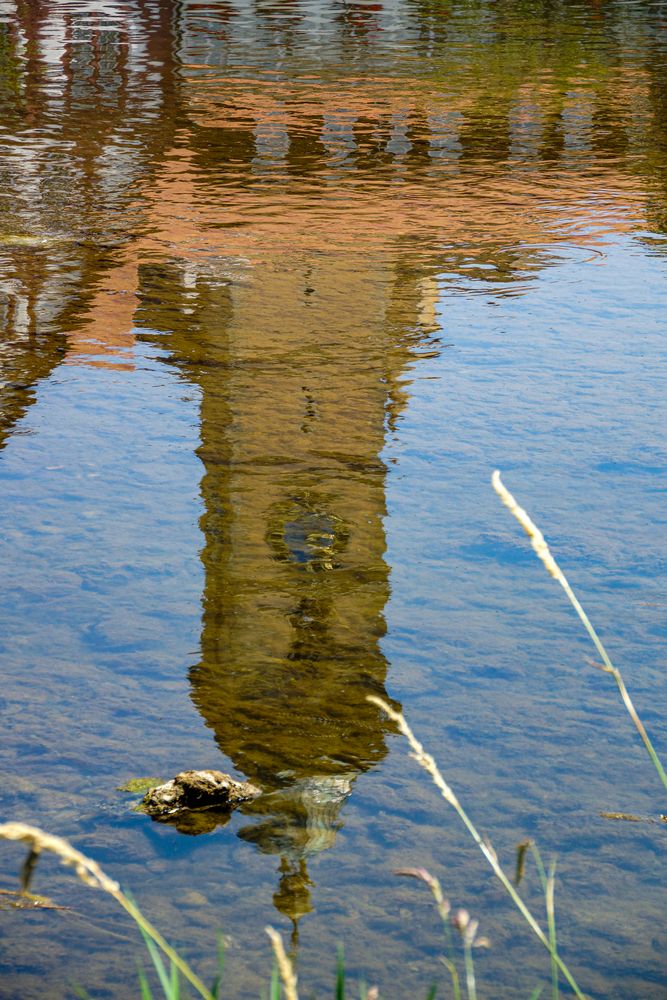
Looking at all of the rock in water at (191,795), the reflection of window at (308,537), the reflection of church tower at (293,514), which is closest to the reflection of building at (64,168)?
the reflection of church tower at (293,514)

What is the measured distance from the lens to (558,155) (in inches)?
420

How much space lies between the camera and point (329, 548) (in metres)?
4.32

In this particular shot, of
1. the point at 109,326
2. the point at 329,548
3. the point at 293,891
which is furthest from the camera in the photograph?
the point at 109,326

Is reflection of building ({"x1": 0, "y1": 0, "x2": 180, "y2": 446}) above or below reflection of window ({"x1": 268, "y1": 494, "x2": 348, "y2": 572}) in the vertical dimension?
above

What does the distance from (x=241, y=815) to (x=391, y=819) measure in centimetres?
32

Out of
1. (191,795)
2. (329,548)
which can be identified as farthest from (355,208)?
(191,795)

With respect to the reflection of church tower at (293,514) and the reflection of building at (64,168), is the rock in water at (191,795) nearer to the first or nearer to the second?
the reflection of church tower at (293,514)

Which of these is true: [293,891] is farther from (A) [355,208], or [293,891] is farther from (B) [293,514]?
(A) [355,208]

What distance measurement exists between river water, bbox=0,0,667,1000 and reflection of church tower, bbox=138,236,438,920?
15 millimetres

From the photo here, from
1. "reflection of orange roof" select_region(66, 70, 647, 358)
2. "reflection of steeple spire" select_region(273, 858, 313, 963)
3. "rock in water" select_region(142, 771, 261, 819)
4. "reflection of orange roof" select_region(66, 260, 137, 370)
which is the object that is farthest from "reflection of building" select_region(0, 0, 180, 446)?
"reflection of steeple spire" select_region(273, 858, 313, 963)

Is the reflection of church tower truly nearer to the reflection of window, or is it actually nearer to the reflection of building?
the reflection of window

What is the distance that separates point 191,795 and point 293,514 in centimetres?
167

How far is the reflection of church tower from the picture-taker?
312 centimetres

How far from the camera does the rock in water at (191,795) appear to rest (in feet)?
9.38
